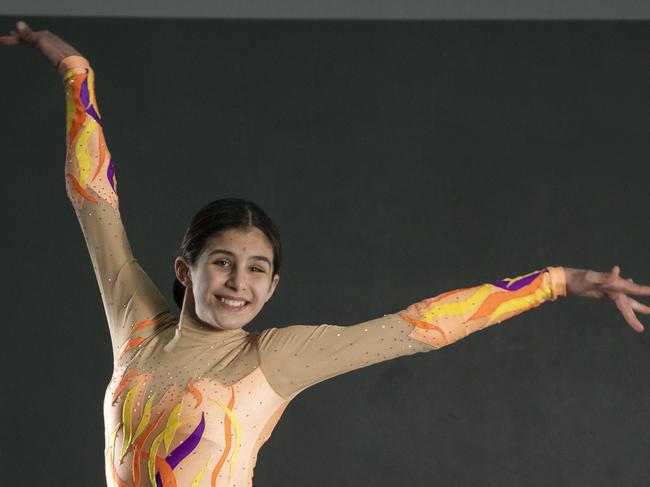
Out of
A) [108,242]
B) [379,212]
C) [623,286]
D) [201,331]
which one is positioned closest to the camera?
[623,286]

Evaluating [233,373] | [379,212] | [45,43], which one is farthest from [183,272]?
[379,212]

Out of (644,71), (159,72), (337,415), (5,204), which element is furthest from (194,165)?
(644,71)

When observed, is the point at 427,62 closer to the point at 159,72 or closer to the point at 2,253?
the point at 159,72

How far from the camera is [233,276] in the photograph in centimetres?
172

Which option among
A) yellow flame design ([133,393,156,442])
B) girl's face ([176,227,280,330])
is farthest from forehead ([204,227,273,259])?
yellow flame design ([133,393,156,442])

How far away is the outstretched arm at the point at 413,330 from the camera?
1.72 m

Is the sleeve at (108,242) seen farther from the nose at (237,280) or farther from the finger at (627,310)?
the finger at (627,310)

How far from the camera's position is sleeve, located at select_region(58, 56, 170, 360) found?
1.86 meters

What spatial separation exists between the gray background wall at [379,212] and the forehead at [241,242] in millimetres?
1858

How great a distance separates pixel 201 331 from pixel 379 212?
192 centimetres

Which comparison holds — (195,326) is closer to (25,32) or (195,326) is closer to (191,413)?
(191,413)

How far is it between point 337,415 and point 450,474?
0.43m

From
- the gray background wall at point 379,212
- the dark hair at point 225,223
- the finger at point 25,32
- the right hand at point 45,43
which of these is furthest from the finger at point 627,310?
the gray background wall at point 379,212

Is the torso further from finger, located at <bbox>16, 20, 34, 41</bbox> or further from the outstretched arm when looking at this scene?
finger, located at <bbox>16, 20, 34, 41</bbox>
